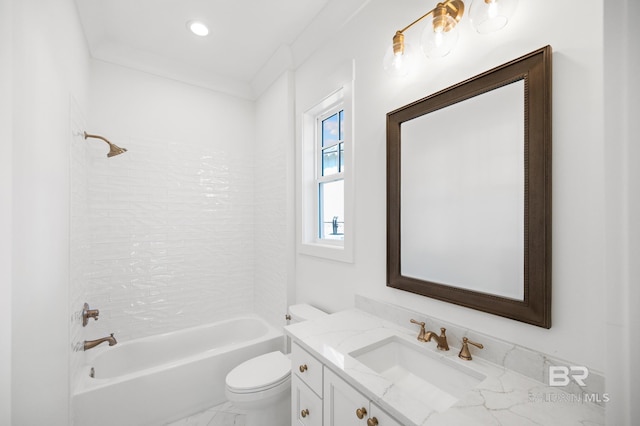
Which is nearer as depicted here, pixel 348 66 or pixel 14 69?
pixel 14 69

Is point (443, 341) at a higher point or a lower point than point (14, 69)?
lower

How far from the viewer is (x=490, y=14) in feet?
3.06

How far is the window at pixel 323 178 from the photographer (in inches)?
79.0

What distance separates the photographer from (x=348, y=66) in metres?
1.71

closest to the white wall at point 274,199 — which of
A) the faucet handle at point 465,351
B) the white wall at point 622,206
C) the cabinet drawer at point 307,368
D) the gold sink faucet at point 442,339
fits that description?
the cabinet drawer at point 307,368

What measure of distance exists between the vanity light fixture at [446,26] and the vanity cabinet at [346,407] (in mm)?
1330

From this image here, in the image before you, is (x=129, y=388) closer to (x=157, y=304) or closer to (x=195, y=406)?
(x=195, y=406)

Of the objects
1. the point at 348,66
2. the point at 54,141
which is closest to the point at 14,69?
the point at 54,141

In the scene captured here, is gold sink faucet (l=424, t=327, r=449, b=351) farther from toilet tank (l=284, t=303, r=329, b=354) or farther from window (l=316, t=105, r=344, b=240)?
window (l=316, t=105, r=344, b=240)

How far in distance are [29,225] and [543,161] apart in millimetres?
1816

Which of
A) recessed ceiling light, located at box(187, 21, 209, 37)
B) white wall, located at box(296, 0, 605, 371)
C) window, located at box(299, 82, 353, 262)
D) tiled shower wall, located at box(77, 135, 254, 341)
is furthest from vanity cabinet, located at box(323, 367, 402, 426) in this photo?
recessed ceiling light, located at box(187, 21, 209, 37)

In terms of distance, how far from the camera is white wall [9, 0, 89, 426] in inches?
35.3

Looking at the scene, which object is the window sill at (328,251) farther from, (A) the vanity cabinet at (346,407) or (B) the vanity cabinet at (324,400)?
(A) the vanity cabinet at (346,407)

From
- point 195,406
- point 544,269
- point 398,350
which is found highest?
point 544,269
